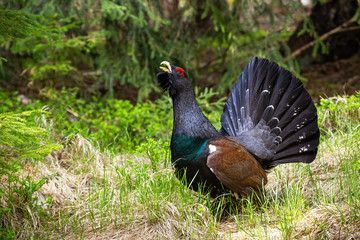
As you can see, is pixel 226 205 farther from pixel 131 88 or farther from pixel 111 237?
pixel 131 88

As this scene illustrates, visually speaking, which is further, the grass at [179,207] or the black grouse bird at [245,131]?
the black grouse bird at [245,131]

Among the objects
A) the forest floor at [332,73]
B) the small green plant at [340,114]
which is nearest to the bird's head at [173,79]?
the small green plant at [340,114]

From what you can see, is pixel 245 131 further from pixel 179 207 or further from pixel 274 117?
pixel 179 207

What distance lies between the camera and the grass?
3.26 m

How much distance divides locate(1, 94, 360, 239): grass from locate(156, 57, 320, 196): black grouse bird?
0.19m

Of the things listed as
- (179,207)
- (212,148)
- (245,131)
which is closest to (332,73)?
(245,131)

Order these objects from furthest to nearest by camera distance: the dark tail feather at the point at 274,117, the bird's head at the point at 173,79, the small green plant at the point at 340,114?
the small green plant at the point at 340,114
the dark tail feather at the point at 274,117
the bird's head at the point at 173,79

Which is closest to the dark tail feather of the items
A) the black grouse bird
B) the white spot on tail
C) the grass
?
the black grouse bird

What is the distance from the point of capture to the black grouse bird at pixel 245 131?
3.75 m

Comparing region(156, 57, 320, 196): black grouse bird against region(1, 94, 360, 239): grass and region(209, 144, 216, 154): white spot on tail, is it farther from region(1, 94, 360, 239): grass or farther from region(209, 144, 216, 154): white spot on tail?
region(1, 94, 360, 239): grass

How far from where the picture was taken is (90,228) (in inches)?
141

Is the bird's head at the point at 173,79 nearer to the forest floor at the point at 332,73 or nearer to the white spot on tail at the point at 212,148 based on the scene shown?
the white spot on tail at the point at 212,148

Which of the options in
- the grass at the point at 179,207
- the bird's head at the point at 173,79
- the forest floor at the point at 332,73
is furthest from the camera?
the forest floor at the point at 332,73

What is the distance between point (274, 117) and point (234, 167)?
1.00m
